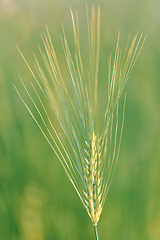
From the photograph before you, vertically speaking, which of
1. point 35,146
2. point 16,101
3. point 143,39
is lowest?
point 35,146

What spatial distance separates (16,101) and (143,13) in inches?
19.2

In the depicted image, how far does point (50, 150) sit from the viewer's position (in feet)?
3.47

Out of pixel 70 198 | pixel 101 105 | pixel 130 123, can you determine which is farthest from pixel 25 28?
pixel 70 198

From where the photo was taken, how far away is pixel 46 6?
1.05 metres

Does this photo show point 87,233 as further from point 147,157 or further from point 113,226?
point 147,157

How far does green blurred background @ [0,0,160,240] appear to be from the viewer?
3.44 ft

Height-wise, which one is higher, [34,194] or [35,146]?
[35,146]

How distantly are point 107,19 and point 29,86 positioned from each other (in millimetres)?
323

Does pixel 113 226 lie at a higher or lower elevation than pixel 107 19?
lower

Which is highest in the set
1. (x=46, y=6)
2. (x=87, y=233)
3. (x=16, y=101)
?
(x=46, y=6)

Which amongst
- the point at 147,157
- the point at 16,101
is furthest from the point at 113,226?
the point at 16,101

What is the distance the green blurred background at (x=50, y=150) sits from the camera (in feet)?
3.44

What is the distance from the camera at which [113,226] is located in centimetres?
108

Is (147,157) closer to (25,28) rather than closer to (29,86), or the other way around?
(29,86)
